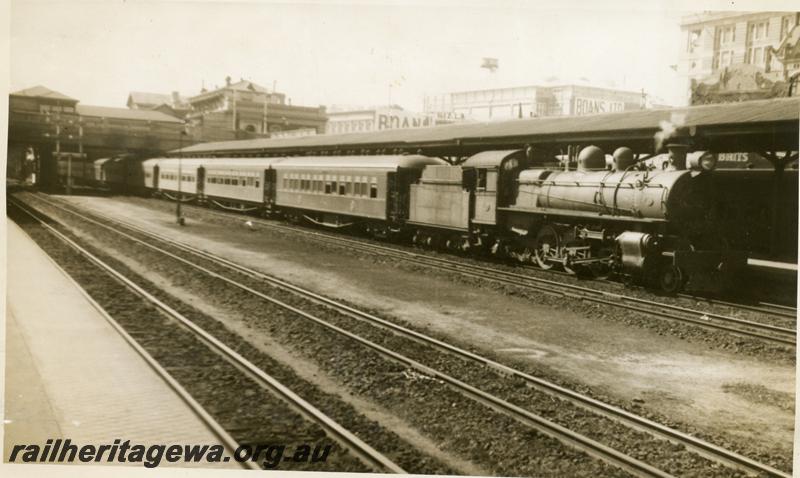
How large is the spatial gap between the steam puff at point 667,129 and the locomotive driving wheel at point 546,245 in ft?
9.35

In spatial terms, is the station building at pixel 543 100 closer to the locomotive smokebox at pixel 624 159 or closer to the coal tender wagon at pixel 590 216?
the locomotive smokebox at pixel 624 159

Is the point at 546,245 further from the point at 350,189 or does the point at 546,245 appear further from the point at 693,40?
the point at 350,189

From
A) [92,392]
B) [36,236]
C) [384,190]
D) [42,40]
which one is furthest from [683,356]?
[36,236]

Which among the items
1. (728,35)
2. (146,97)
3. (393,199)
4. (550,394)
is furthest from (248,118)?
(550,394)

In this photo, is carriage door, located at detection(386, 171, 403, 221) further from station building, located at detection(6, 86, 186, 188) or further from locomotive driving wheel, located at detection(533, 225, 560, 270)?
station building, located at detection(6, 86, 186, 188)

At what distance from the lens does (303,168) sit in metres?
23.0

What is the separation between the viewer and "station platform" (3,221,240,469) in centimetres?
609

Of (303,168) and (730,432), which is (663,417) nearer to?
(730,432)

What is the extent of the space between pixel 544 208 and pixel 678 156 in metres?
3.08

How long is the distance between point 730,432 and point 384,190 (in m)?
13.2

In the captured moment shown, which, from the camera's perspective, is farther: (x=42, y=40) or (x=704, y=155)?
(x=704, y=155)

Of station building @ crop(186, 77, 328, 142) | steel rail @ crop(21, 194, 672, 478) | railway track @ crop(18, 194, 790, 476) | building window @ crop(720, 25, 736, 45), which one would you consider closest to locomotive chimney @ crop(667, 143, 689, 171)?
building window @ crop(720, 25, 736, 45)

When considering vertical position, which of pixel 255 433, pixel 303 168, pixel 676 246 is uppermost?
pixel 303 168

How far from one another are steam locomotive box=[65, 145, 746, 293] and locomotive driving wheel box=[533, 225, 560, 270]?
0.08 ft
